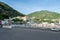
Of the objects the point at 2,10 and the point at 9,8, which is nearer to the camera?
the point at 2,10

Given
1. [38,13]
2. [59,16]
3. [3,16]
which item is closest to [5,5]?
[3,16]

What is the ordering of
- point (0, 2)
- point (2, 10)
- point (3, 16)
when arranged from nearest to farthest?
point (3, 16)
point (2, 10)
point (0, 2)

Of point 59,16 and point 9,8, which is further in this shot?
point 59,16

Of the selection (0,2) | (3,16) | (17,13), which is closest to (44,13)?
(17,13)

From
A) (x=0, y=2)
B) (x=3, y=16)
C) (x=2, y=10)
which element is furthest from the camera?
(x=0, y=2)

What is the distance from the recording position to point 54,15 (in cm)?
4450

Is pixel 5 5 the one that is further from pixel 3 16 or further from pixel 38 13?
pixel 38 13

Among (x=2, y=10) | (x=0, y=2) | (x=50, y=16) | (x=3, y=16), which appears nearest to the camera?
(x=3, y=16)

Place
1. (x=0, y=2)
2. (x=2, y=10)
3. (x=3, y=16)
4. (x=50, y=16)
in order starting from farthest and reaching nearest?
1. (x=50, y=16)
2. (x=0, y=2)
3. (x=2, y=10)
4. (x=3, y=16)

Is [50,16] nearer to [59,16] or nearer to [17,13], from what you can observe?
[59,16]

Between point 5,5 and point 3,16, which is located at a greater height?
point 5,5

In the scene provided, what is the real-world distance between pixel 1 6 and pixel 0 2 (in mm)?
2383

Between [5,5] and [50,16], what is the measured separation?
43.1 feet

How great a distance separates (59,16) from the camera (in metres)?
44.7
